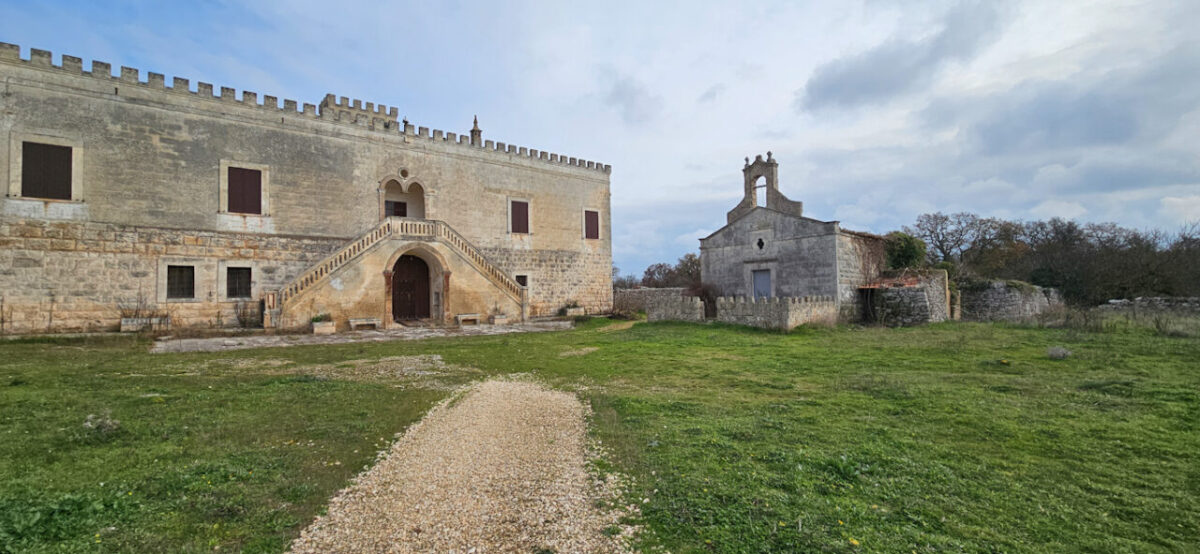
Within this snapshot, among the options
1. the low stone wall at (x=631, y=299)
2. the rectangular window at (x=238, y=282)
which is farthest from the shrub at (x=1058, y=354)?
the rectangular window at (x=238, y=282)

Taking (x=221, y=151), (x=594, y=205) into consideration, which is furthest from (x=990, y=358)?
(x=221, y=151)

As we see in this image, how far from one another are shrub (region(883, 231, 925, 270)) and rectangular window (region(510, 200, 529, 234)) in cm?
1771

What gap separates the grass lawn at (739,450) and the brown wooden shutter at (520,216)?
1707 centimetres

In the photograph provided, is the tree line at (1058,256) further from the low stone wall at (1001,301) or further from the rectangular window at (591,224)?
the rectangular window at (591,224)

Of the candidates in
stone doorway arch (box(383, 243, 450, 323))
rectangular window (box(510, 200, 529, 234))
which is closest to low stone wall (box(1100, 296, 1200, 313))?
rectangular window (box(510, 200, 529, 234))

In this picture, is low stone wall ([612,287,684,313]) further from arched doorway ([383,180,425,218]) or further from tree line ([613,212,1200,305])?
arched doorway ([383,180,425,218])

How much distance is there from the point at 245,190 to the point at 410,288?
24.1 ft

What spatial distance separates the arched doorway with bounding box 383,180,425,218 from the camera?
23.9 metres

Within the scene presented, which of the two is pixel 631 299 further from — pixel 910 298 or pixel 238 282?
pixel 238 282

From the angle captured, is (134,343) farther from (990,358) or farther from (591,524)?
(990,358)

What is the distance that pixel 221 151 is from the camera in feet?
63.3

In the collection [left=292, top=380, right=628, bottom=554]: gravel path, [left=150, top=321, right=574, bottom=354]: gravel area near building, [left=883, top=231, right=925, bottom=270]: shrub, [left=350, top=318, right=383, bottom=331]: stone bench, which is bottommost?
[left=292, top=380, right=628, bottom=554]: gravel path

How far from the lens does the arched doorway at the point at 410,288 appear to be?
2300 centimetres

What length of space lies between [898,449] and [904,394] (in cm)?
271
